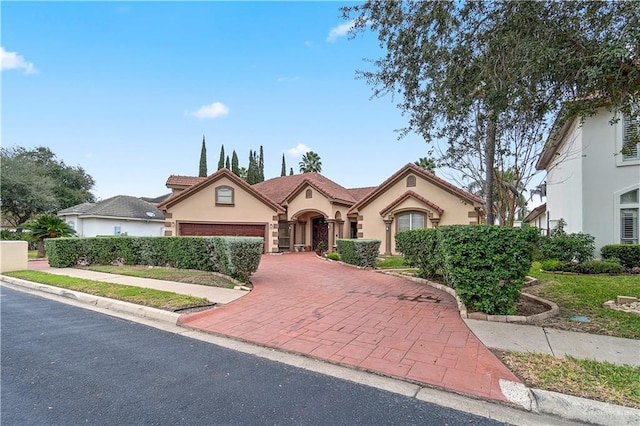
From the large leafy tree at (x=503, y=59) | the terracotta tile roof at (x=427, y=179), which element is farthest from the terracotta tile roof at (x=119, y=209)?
the large leafy tree at (x=503, y=59)

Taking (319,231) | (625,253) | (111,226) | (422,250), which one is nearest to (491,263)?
(422,250)

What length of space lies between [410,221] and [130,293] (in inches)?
621

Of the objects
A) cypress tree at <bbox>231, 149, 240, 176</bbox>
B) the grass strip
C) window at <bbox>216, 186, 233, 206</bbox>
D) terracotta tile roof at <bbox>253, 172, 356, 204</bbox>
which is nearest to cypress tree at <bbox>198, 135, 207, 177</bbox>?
cypress tree at <bbox>231, 149, 240, 176</bbox>

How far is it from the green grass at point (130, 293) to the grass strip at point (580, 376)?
6.21 meters

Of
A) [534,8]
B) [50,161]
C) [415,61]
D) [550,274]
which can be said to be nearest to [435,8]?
[415,61]

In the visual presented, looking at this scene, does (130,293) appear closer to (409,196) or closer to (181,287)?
(181,287)

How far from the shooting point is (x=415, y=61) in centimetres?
742

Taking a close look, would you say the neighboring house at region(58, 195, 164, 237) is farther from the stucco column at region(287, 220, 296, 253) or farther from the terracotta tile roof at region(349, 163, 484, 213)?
the terracotta tile roof at region(349, 163, 484, 213)

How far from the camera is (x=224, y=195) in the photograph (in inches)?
886

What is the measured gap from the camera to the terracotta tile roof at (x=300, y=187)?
2419 centimetres

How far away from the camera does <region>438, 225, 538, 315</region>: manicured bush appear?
589cm

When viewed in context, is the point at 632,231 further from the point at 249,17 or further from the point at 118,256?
the point at 118,256

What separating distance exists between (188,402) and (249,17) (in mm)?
11060

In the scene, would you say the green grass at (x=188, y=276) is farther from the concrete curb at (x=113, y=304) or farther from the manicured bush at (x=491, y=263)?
the manicured bush at (x=491, y=263)
